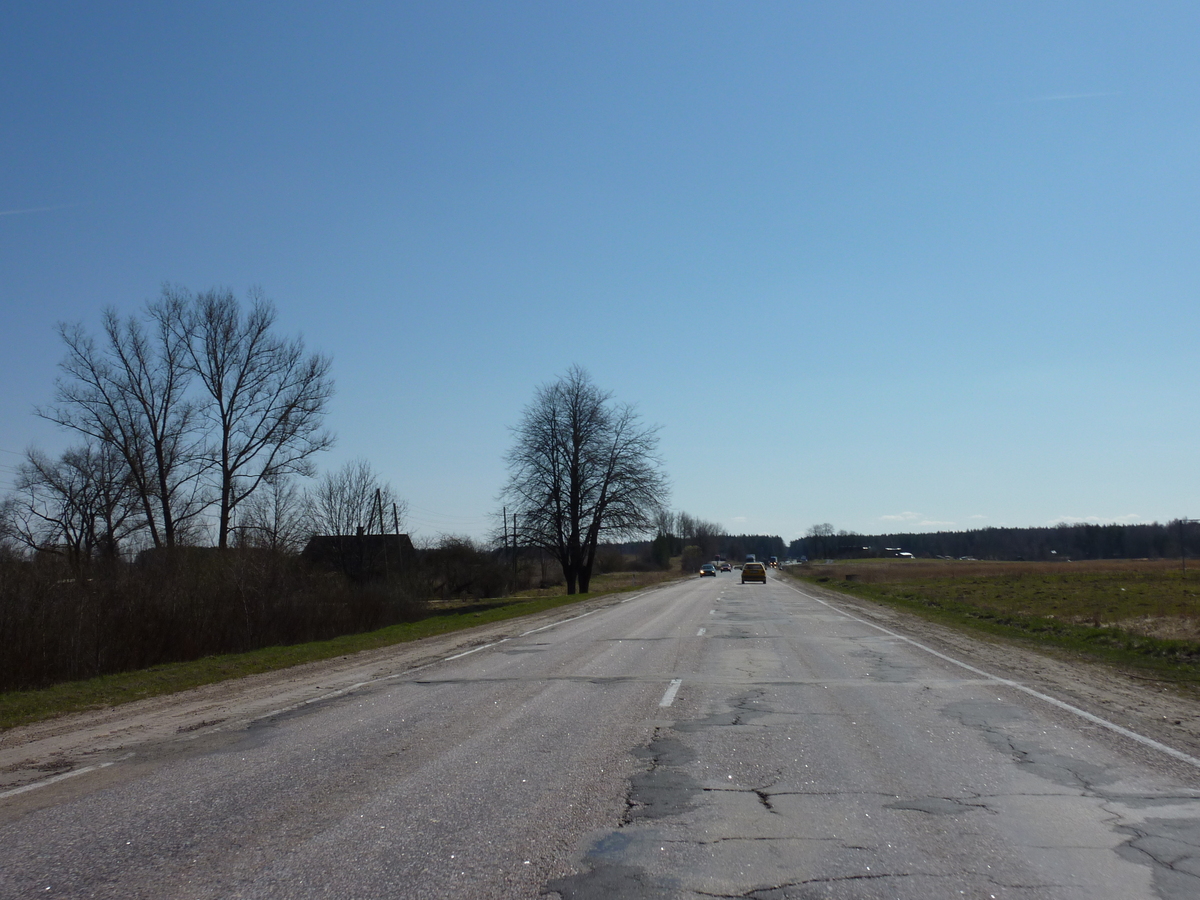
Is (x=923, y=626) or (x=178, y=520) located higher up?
(x=178, y=520)

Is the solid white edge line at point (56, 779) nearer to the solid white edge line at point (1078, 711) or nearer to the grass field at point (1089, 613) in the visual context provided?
the solid white edge line at point (1078, 711)

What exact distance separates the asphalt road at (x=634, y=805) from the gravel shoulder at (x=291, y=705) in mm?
517

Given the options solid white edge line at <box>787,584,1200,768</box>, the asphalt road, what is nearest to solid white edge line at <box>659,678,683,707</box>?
the asphalt road

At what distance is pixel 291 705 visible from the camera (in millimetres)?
10953

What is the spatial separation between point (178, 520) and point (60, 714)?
23.1 meters

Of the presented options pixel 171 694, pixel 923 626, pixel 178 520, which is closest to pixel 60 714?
pixel 171 694

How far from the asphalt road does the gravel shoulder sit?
0.52 m

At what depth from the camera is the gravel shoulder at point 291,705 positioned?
330 inches

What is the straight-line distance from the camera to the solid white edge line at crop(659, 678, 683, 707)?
1041 centimetres

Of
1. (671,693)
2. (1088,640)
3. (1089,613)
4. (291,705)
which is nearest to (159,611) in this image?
(291,705)

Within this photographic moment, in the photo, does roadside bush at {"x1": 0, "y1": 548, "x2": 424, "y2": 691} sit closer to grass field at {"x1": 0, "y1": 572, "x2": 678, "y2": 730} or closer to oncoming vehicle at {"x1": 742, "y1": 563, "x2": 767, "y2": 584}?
grass field at {"x1": 0, "y1": 572, "x2": 678, "y2": 730}

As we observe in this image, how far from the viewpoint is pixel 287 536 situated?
35.8 m

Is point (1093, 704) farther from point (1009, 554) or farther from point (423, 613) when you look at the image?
point (1009, 554)

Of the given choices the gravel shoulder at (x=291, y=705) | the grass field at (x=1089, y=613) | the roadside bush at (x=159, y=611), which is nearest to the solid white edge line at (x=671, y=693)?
the gravel shoulder at (x=291, y=705)
